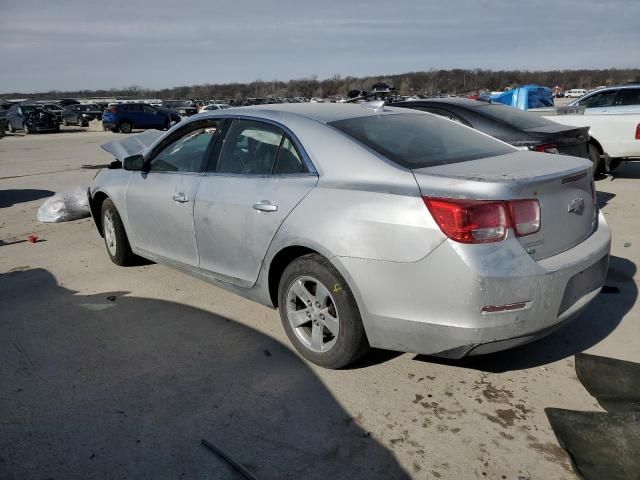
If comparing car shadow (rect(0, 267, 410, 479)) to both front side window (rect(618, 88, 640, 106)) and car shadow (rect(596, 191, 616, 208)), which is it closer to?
car shadow (rect(596, 191, 616, 208))

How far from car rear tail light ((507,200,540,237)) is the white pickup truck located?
25.0 ft

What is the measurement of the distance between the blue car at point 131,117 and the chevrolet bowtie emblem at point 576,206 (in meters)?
29.9

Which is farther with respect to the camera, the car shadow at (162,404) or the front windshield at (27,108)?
the front windshield at (27,108)

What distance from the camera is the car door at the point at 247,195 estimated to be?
11.1ft

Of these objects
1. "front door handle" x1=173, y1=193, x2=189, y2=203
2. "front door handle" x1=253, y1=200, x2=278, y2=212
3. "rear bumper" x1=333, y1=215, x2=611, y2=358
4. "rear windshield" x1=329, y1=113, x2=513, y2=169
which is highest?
"rear windshield" x1=329, y1=113, x2=513, y2=169

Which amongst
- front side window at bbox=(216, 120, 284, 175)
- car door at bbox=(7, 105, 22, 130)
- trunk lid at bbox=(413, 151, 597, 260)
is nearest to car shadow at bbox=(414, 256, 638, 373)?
trunk lid at bbox=(413, 151, 597, 260)

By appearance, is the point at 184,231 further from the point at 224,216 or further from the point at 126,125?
the point at 126,125

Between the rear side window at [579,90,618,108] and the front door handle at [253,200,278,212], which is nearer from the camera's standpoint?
the front door handle at [253,200,278,212]

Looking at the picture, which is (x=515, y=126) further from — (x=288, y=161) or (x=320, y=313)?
(x=320, y=313)

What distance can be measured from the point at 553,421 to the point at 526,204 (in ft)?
3.68

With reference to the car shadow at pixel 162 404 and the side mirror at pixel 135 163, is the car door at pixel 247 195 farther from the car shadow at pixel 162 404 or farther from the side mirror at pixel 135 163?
the side mirror at pixel 135 163

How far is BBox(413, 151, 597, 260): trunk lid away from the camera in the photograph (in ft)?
8.74

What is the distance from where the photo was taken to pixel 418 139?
3504mm

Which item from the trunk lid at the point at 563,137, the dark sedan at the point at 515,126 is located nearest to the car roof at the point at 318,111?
the dark sedan at the point at 515,126
